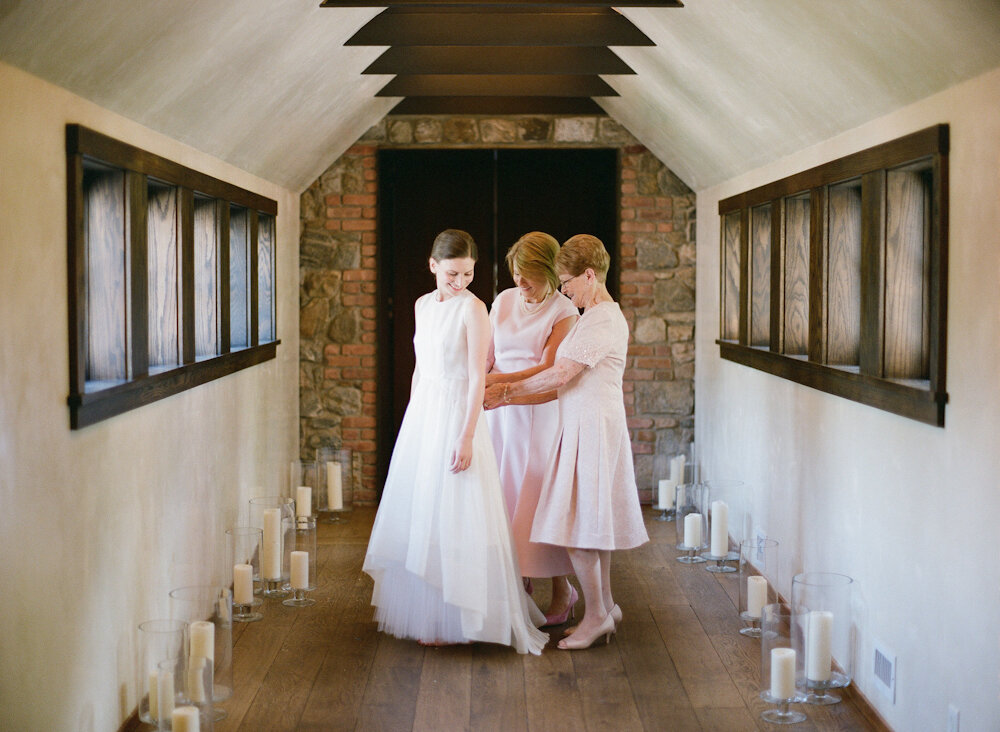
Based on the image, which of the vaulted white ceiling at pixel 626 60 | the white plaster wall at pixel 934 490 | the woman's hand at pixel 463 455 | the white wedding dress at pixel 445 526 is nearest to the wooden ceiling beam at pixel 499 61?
the vaulted white ceiling at pixel 626 60

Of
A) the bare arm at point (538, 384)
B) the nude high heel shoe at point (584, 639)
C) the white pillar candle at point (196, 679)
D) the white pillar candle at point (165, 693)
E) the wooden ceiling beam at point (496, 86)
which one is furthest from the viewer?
the wooden ceiling beam at point (496, 86)

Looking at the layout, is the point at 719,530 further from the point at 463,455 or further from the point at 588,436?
the point at 463,455

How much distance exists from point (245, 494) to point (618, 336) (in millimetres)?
2205

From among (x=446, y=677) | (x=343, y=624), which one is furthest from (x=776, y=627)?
(x=343, y=624)

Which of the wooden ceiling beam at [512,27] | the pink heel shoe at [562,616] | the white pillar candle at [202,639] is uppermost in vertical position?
the wooden ceiling beam at [512,27]

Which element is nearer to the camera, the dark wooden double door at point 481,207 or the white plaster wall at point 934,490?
the white plaster wall at point 934,490

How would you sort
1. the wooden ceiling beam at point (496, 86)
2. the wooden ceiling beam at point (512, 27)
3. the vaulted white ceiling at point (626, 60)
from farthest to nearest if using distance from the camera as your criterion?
the wooden ceiling beam at point (496, 86)
the wooden ceiling beam at point (512, 27)
the vaulted white ceiling at point (626, 60)

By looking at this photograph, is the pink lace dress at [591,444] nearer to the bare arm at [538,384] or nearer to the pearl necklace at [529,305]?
the bare arm at [538,384]

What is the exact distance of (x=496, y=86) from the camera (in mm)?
6203

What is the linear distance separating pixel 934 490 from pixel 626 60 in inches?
119

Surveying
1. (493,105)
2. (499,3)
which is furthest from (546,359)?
(493,105)

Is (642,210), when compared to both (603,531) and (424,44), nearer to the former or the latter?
(424,44)

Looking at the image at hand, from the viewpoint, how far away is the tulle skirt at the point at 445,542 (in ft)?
13.6

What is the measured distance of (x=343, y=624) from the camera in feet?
15.2
